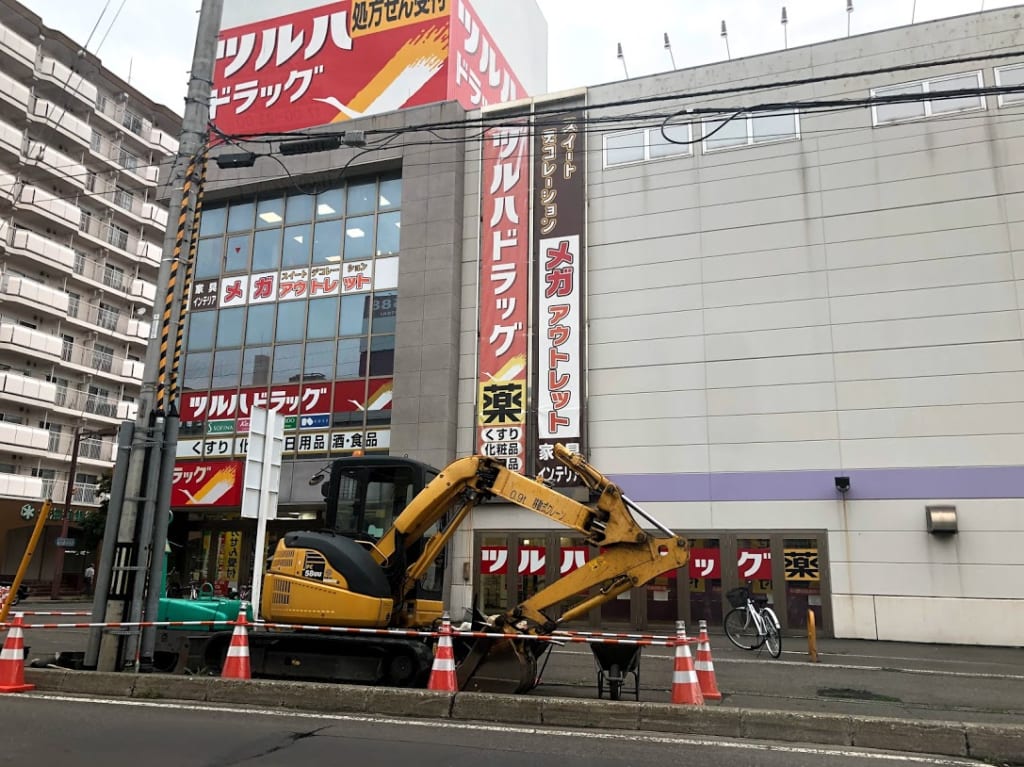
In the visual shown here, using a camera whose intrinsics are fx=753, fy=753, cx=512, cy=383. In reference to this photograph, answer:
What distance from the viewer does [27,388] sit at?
40062 millimetres

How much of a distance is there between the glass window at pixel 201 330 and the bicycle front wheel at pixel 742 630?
59.2 ft

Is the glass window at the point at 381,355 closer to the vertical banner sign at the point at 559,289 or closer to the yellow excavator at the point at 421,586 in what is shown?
the vertical banner sign at the point at 559,289

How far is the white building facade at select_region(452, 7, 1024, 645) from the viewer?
56.7ft

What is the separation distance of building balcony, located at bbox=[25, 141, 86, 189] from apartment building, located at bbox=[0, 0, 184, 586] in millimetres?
113

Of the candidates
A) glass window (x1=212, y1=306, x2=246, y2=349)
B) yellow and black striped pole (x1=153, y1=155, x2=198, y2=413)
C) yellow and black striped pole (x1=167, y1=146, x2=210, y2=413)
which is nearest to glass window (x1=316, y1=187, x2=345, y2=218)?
glass window (x1=212, y1=306, x2=246, y2=349)

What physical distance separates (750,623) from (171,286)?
1238 centimetres

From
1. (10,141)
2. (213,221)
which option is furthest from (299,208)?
(10,141)

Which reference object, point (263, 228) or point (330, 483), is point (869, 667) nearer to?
point (330, 483)

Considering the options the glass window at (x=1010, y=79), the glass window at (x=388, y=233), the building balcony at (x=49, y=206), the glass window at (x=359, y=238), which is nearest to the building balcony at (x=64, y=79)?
the building balcony at (x=49, y=206)

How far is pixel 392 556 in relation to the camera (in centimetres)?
987

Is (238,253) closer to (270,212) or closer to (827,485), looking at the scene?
(270,212)

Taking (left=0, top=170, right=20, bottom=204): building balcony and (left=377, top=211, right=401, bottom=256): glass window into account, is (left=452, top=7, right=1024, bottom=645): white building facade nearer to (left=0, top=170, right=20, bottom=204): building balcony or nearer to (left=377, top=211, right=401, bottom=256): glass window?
(left=377, top=211, right=401, bottom=256): glass window

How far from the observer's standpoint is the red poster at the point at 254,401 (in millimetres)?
22844

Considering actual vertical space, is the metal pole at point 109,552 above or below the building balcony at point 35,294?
below
